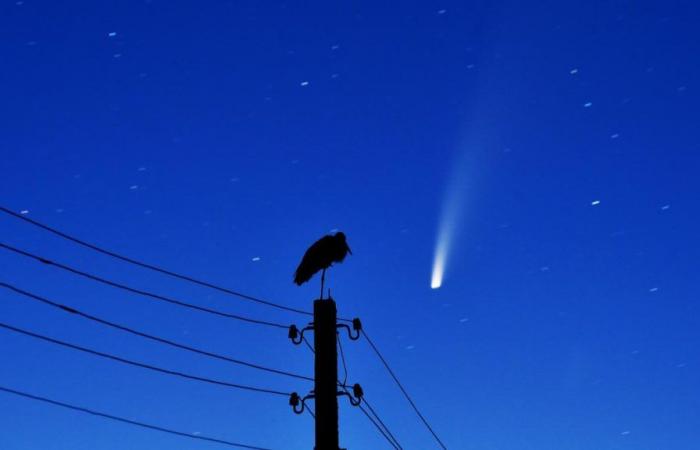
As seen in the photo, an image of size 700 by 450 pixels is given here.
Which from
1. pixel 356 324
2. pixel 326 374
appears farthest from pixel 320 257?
pixel 326 374

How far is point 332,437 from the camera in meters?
10.2

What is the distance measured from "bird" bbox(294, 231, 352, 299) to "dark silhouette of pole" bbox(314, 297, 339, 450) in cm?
225

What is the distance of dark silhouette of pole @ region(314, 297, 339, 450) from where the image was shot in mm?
10227

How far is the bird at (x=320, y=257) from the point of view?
13523 millimetres

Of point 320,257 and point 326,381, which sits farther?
point 320,257

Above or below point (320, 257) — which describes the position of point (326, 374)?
below

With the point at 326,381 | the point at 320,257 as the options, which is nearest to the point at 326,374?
the point at 326,381

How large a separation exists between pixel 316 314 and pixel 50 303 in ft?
11.3

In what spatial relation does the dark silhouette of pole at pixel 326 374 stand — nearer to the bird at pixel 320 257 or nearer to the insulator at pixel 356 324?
the insulator at pixel 356 324

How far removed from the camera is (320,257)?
13.6 m

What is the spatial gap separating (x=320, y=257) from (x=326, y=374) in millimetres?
3272

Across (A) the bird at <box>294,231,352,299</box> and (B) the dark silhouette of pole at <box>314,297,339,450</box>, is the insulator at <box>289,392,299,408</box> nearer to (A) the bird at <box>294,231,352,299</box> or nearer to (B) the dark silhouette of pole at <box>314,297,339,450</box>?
(B) the dark silhouette of pole at <box>314,297,339,450</box>

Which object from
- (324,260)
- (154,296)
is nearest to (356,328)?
(324,260)

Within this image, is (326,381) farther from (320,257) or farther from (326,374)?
(320,257)
